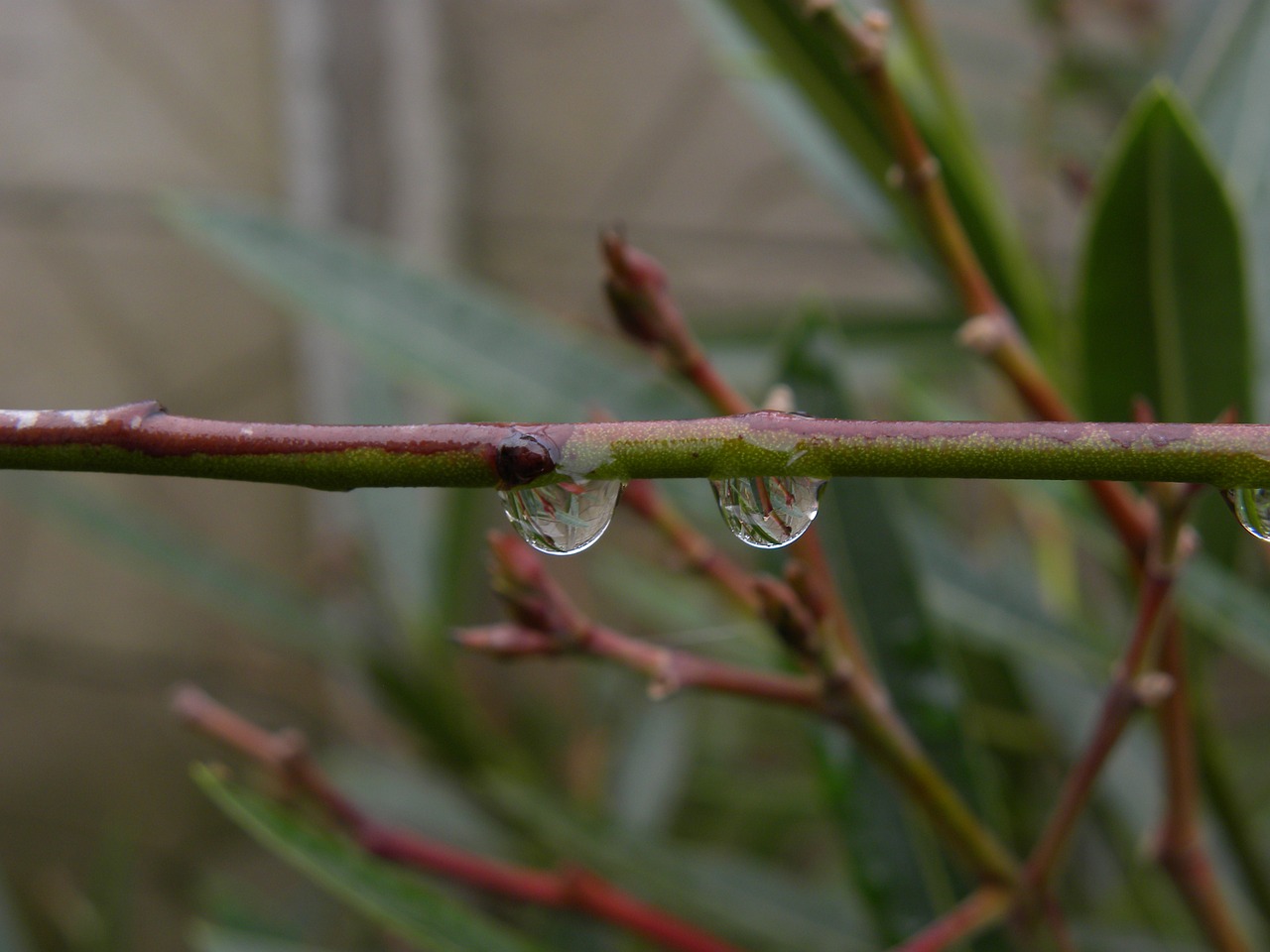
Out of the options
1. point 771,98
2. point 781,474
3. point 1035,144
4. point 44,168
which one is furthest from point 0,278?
point 781,474

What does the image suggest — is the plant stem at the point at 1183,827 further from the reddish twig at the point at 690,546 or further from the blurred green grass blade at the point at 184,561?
the blurred green grass blade at the point at 184,561

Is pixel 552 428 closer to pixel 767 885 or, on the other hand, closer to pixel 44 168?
pixel 767 885

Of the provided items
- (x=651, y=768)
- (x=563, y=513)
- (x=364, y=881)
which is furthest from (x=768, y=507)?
(x=651, y=768)

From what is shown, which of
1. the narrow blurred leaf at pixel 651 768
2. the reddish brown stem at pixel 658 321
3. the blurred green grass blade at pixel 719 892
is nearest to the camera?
the reddish brown stem at pixel 658 321

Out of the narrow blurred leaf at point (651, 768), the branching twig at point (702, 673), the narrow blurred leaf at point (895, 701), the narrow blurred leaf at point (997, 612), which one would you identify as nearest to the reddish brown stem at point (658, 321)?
the branching twig at point (702, 673)

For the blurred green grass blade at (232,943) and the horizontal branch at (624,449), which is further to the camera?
the blurred green grass blade at (232,943)

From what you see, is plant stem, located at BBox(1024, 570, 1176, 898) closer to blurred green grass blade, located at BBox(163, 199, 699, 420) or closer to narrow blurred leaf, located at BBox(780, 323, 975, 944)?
narrow blurred leaf, located at BBox(780, 323, 975, 944)

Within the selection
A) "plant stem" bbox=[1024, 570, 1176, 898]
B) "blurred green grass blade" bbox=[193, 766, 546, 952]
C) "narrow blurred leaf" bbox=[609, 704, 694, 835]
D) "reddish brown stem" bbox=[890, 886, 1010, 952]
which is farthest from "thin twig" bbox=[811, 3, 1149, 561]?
"narrow blurred leaf" bbox=[609, 704, 694, 835]

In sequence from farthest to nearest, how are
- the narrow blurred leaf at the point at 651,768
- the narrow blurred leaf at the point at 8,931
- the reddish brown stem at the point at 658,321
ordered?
the narrow blurred leaf at the point at 651,768
the narrow blurred leaf at the point at 8,931
the reddish brown stem at the point at 658,321
